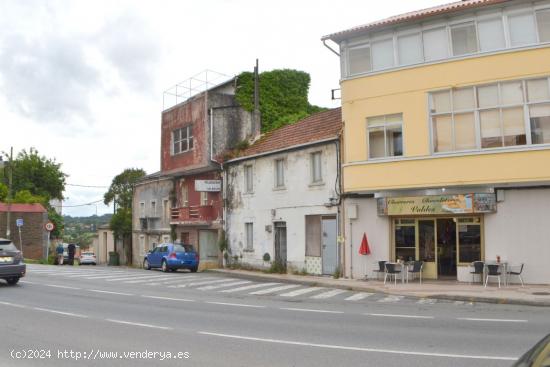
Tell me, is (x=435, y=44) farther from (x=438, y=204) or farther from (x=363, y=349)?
(x=363, y=349)

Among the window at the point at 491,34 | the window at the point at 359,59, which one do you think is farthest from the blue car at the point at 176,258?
the window at the point at 491,34

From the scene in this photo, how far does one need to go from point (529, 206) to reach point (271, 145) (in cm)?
1302

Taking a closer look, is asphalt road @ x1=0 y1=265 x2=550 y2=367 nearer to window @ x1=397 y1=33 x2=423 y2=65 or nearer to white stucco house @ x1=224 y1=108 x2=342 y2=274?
white stucco house @ x1=224 y1=108 x2=342 y2=274

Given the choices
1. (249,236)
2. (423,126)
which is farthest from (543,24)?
(249,236)

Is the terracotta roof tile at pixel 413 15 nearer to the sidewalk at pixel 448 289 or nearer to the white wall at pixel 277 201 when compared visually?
the white wall at pixel 277 201

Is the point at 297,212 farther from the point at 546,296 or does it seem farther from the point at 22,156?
the point at 22,156

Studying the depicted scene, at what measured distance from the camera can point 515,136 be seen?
59.7 feet

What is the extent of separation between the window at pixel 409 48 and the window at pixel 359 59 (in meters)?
1.28

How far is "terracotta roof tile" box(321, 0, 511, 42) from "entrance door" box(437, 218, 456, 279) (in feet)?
24.0

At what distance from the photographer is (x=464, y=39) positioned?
19.2 metres

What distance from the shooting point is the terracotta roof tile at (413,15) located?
61.0ft

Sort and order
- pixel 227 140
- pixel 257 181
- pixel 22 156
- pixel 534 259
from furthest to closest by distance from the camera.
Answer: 1. pixel 22 156
2. pixel 227 140
3. pixel 257 181
4. pixel 534 259

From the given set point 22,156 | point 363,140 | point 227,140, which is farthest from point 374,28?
point 22,156

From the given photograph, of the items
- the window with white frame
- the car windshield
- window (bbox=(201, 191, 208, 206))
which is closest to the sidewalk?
the window with white frame
